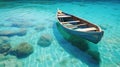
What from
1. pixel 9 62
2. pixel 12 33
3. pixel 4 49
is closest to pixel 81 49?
pixel 9 62

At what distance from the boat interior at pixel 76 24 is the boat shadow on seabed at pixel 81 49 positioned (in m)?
0.68

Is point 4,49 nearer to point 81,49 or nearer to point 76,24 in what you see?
point 81,49

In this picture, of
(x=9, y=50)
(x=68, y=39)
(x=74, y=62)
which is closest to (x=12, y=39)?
(x=9, y=50)

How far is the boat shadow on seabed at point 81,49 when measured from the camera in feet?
22.7

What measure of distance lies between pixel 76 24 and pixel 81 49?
2.21 meters

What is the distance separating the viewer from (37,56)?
7.32 metres

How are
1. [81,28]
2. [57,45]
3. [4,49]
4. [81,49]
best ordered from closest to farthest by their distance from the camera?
[4,49]
[81,49]
[57,45]
[81,28]

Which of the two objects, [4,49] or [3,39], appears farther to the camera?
[3,39]

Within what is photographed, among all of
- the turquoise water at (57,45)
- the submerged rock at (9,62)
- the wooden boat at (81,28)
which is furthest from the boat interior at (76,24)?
the submerged rock at (9,62)

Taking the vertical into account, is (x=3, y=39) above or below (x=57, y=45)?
below

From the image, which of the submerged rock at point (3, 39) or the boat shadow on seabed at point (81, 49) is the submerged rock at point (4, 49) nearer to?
the submerged rock at point (3, 39)

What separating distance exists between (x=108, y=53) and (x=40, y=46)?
3.44m

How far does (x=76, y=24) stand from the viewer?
31.1ft

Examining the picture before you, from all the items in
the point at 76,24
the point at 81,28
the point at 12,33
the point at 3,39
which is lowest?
the point at 12,33
